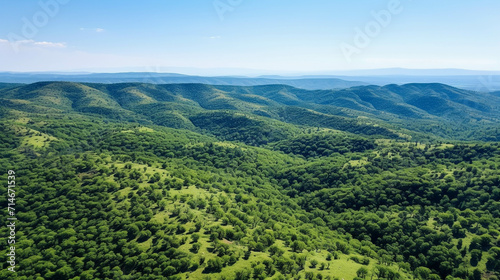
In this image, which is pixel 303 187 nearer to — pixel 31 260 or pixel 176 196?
pixel 176 196

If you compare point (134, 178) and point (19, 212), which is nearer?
point (19, 212)

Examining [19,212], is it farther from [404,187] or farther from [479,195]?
[479,195]

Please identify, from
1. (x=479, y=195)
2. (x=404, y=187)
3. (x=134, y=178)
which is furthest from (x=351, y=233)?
(x=134, y=178)

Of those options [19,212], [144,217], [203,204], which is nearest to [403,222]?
[203,204]

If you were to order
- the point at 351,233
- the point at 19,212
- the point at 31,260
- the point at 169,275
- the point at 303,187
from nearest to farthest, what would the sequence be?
the point at 169,275
the point at 31,260
the point at 19,212
the point at 351,233
the point at 303,187

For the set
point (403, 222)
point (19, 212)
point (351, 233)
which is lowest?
point (351, 233)

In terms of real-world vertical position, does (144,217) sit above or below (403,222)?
above

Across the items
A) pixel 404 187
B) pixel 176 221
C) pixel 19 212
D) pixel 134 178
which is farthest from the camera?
pixel 404 187
